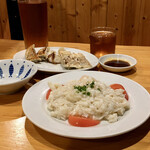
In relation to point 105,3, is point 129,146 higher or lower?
lower

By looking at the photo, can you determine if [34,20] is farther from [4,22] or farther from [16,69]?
[4,22]

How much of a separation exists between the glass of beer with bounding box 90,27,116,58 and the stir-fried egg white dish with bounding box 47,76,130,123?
0.67 meters

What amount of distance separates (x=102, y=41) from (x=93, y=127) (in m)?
0.97

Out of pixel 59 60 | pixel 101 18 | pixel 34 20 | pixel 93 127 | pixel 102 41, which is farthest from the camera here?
pixel 101 18

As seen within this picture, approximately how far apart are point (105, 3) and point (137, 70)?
2.13 m

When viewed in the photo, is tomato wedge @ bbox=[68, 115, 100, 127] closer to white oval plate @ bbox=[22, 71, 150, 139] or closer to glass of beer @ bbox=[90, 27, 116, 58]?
white oval plate @ bbox=[22, 71, 150, 139]

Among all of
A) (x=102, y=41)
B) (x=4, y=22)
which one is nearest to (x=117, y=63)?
(x=102, y=41)

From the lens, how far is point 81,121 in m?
0.88

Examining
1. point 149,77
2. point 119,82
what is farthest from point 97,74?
point 149,77

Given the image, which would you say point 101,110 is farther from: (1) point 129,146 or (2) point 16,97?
(2) point 16,97

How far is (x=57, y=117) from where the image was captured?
938 mm

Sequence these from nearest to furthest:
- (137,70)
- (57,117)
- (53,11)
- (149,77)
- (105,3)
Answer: (57,117) < (149,77) < (137,70) < (105,3) < (53,11)

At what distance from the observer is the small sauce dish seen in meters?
1.48

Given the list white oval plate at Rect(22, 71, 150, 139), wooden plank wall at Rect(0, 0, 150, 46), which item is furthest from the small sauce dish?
wooden plank wall at Rect(0, 0, 150, 46)
